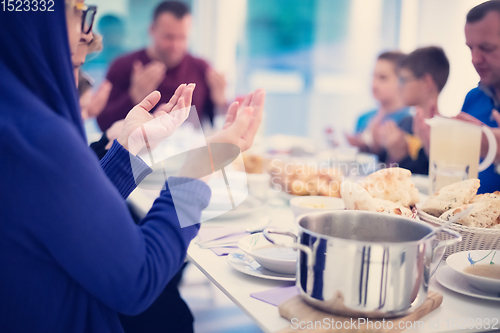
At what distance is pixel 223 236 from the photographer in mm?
883

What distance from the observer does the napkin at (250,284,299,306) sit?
598 millimetres

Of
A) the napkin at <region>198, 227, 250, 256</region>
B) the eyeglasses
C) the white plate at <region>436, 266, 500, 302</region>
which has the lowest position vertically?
the napkin at <region>198, 227, 250, 256</region>

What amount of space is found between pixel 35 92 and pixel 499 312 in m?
0.73

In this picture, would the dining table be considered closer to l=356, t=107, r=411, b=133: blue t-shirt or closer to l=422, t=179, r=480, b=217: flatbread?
l=422, t=179, r=480, b=217: flatbread

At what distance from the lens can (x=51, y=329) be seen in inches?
21.9

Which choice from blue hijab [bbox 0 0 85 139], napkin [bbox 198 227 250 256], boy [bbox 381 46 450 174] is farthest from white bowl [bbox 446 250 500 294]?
boy [bbox 381 46 450 174]

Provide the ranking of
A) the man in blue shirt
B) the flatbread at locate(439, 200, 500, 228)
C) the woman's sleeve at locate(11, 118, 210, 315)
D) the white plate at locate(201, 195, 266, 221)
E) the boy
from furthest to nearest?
the boy → the man in blue shirt → the white plate at locate(201, 195, 266, 221) → the flatbread at locate(439, 200, 500, 228) → the woman's sleeve at locate(11, 118, 210, 315)

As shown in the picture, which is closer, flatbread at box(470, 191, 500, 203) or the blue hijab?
the blue hijab

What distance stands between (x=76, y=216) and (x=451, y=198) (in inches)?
26.7

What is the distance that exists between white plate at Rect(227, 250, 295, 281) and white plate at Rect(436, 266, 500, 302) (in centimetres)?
26

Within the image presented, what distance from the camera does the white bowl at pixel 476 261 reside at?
615mm

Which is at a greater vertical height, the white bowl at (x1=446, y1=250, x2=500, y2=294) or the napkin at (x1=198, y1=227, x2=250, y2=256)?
the white bowl at (x1=446, y1=250, x2=500, y2=294)

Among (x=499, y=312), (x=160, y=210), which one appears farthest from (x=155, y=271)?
(x=499, y=312)

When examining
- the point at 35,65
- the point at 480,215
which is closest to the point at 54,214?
the point at 35,65
